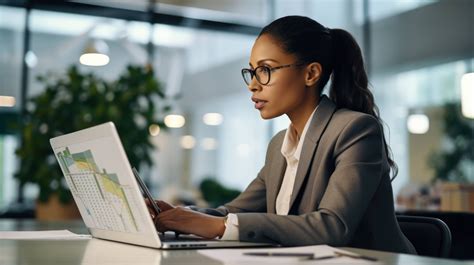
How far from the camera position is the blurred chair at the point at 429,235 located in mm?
1744

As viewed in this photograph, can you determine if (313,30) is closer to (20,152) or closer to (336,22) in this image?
(20,152)

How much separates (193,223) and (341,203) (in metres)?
0.35

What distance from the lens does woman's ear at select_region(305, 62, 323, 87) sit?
1.99m

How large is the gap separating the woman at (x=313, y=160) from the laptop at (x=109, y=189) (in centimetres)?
7

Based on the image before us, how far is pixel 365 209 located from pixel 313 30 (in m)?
0.56

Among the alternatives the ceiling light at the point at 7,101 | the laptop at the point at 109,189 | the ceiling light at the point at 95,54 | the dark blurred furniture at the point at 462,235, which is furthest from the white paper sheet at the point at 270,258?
the ceiling light at the point at 95,54

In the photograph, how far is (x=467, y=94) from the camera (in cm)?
672

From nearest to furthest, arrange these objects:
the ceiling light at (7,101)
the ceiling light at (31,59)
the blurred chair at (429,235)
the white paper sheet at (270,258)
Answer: the white paper sheet at (270,258) < the blurred chair at (429,235) < the ceiling light at (7,101) < the ceiling light at (31,59)

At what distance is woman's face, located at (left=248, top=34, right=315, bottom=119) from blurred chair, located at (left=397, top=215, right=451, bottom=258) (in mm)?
473

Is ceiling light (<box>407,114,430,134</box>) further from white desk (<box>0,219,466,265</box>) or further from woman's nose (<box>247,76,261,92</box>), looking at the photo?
white desk (<box>0,219,466,265</box>)

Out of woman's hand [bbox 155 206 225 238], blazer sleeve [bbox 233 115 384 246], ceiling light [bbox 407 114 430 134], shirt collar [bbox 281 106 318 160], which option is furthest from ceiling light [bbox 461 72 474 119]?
woman's hand [bbox 155 206 225 238]

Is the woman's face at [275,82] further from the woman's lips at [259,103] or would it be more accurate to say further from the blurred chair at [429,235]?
the blurred chair at [429,235]

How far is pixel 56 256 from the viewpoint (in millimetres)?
1359

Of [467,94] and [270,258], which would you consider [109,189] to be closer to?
[270,258]
